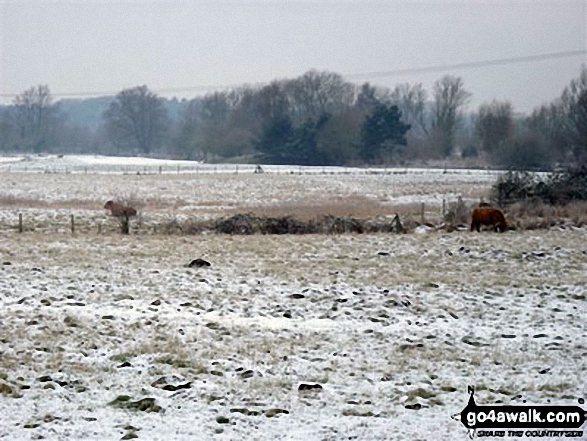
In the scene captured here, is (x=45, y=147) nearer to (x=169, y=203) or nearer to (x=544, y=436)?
(x=169, y=203)

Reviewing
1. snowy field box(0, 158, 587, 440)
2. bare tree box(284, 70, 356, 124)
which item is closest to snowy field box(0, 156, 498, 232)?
snowy field box(0, 158, 587, 440)

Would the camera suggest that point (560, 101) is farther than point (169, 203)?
Yes

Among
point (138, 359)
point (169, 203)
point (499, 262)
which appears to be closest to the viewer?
point (138, 359)

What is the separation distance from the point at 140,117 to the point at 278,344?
6671 inches

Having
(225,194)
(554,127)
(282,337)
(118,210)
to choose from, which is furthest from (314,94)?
(282,337)

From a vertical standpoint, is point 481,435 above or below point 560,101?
below

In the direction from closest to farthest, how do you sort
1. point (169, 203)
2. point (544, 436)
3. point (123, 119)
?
1. point (544, 436)
2. point (169, 203)
3. point (123, 119)

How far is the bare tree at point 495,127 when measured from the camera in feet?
349

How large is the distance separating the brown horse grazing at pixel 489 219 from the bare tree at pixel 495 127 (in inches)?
3113

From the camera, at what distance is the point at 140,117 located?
17512cm

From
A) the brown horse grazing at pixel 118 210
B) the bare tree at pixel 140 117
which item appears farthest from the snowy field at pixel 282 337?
the bare tree at pixel 140 117

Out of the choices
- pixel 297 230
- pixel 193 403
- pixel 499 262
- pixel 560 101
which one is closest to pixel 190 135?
pixel 560 101

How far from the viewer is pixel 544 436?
7.63m

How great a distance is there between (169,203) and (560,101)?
264 ft
